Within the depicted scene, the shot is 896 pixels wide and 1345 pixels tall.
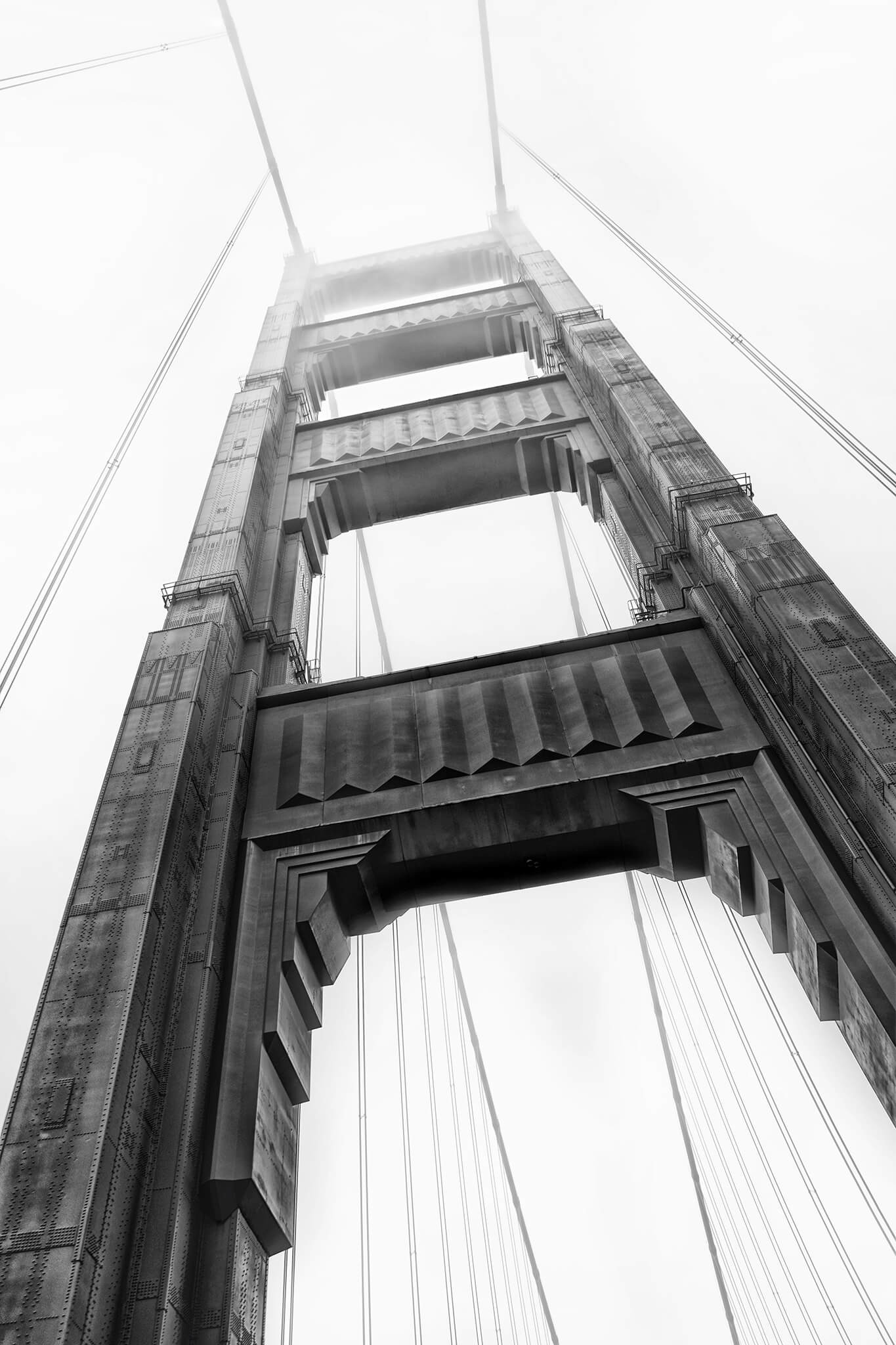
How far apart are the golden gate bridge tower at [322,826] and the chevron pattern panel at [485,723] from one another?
0.04 metres

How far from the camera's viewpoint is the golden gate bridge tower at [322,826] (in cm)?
766

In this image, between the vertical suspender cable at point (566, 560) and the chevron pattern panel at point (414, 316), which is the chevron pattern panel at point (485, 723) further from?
the vertical suspender cable at point (566, 560)

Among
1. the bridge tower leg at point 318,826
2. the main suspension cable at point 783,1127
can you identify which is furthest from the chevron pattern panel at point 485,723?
the main suspension cable at point 783,1127

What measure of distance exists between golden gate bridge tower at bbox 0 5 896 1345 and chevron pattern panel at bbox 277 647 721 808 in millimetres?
44

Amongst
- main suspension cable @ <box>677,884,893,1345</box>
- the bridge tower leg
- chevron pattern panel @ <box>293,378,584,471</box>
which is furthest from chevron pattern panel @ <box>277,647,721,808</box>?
chevron pattern panel @ <box>293,378,584,471</box>

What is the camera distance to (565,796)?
1127 cm

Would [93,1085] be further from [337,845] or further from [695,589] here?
[695,589]

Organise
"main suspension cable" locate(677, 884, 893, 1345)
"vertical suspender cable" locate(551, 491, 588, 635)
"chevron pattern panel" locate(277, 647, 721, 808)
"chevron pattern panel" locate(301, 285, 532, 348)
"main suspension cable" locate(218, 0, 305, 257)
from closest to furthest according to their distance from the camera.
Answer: "chevron pattern panel" locate(277, 647, 721, 808) → "main suspension cable" locate(677, 884, 893, 1345) → "chevron pattern panel" locate(301, 285, 532, 348) → "main suspension cable" locate(218, 0, 305, 257) → "vertical suspender cable" locate(551, 491, 588, 635)

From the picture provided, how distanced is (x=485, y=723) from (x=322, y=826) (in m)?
2.55

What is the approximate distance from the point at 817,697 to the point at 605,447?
27.9 ft

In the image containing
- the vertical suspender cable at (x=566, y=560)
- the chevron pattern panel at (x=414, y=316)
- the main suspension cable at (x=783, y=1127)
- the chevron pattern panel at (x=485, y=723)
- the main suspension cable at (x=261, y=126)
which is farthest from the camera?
the vertical suspender cable at (x=566, y=560)

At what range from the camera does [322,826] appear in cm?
1124

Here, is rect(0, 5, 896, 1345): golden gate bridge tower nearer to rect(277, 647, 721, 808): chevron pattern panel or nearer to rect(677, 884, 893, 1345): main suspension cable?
rect(277, 647, 721, 808): chevron pattern panel

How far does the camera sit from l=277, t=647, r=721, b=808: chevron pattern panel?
459 inches
